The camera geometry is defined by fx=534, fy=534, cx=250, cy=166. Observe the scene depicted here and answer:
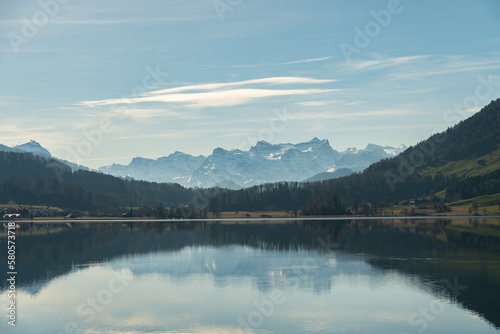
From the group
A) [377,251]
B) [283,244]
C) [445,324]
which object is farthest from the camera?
[283,244]

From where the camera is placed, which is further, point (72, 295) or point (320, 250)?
point (320, 250)

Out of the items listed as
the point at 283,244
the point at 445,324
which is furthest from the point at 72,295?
the point at 283,244

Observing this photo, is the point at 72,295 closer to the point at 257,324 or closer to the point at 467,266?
the point at 257,324

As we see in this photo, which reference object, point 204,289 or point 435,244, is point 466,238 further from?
point 204,289

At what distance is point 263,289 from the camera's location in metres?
67.8

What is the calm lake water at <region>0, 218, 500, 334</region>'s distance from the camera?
166 feet

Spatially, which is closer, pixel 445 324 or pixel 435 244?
pixel 445 324

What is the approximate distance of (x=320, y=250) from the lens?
367 feet

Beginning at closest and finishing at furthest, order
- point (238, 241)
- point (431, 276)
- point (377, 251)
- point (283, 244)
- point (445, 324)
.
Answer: point (445, 324) → point (431, 276) → point (377, 251) → point (283, 244) → point (238, 241)

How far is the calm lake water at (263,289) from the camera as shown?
50.7 meters

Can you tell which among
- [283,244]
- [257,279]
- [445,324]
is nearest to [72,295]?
[257,279]

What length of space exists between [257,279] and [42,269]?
127 feet

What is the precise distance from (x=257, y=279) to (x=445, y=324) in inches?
1245

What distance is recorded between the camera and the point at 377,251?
354 ft
